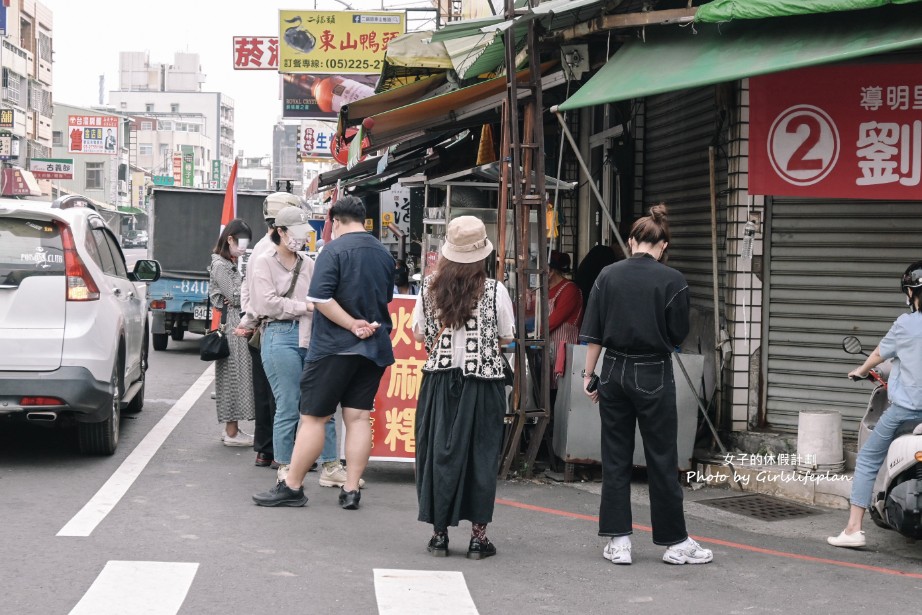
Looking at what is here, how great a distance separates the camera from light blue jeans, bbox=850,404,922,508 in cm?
616

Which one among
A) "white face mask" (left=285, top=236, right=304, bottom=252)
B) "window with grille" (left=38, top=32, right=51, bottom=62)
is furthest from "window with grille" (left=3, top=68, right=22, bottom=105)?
"white face mask" (left=285, top=236, right=304, bottom=252)

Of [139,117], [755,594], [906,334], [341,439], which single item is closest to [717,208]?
[906,334]

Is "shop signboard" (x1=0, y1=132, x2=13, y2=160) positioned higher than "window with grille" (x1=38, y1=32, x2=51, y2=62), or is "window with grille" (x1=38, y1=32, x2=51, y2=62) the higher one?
"window with grille" (x1=38, y1=32, x2=51, y2=62)

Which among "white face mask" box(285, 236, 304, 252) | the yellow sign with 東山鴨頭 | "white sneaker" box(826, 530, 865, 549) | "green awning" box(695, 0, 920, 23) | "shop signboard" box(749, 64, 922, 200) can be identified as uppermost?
the yellow sign with 東山鴨頭

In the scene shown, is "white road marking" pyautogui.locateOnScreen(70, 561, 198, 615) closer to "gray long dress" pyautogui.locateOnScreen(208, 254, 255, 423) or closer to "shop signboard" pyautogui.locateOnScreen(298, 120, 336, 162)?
"gray long dress" pyautogui.locateOnScreen(208, 254, 255, 423)

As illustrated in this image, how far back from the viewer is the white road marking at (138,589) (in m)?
4.70

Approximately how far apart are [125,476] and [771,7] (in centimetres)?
513

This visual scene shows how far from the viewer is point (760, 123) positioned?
7488mm

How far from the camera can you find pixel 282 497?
6867 millimetres

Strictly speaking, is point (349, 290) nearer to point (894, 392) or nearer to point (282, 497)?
point (282, 497)

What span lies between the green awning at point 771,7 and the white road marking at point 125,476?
4.65 m

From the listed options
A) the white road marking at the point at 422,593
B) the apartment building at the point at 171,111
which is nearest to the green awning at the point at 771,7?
the white road marking at the point at 422,593

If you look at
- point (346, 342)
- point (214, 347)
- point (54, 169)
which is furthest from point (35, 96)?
point (346, 342)

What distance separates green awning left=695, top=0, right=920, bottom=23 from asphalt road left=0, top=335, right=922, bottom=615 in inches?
121
